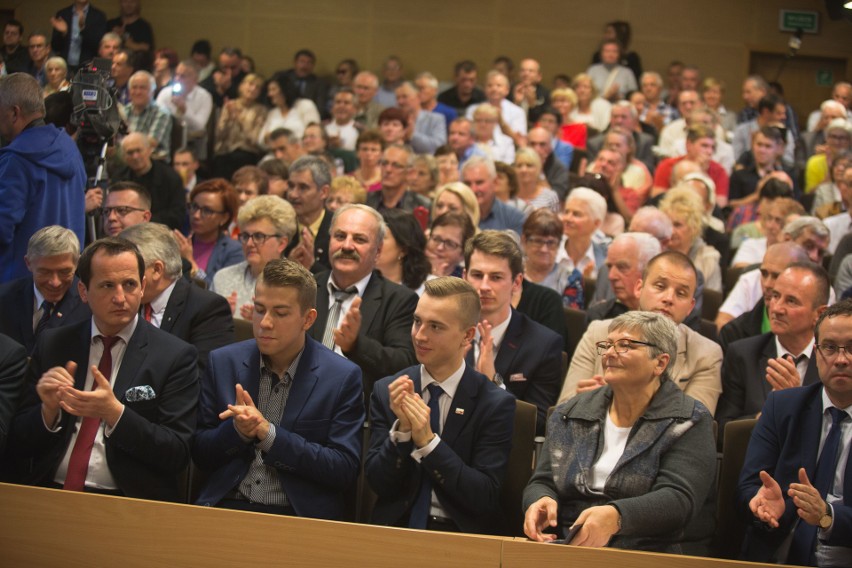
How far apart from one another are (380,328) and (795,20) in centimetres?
877

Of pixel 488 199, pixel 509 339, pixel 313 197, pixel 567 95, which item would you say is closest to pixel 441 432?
pixel 509 339

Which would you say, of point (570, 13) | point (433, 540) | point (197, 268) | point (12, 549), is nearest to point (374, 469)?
point (433, 540)

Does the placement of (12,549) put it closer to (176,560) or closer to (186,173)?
(176,560)

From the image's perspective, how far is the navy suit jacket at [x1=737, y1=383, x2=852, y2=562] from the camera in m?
3.03

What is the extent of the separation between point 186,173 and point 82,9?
149 cm

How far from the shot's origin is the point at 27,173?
426 cm

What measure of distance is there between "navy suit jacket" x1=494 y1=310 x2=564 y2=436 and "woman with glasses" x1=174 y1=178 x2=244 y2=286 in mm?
1822

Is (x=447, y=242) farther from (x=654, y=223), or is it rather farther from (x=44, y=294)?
(x=44, y=294)

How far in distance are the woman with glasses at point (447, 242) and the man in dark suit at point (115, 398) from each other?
6.22ft

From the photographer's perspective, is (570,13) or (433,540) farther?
(570,13)

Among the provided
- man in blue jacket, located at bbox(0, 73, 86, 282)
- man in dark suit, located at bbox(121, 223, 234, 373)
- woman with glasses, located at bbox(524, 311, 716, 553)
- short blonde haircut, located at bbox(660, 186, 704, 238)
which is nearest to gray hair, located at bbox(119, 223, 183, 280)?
man in dark suit, located at bbox(121, 223, 234, 373)

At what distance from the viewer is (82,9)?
7.86 metres

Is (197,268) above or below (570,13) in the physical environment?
below

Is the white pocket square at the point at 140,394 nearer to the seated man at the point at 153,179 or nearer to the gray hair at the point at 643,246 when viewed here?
the gray hair at the point at 643,246
